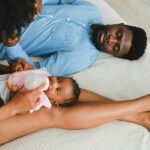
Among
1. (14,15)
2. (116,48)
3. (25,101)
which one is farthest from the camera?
(116,48)

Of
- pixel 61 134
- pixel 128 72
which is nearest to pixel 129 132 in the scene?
pixel 61 134

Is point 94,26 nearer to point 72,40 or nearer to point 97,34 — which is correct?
point 97,34

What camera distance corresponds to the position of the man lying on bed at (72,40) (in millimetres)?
1720

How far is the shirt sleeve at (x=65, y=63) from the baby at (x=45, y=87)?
11.0 inches

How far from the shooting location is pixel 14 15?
987 millimetres

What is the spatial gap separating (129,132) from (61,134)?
0.29 meters

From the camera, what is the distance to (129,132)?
4.55 feet

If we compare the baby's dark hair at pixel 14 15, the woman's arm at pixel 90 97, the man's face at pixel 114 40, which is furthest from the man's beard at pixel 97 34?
the baby's dark hair at pixel 14 15

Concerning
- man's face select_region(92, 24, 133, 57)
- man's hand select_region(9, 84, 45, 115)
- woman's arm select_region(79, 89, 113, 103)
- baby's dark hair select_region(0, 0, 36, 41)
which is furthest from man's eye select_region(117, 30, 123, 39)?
baby's dark hair select_region(0, 0, 36, 41)

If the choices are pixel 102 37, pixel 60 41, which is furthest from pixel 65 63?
pixel 102 37

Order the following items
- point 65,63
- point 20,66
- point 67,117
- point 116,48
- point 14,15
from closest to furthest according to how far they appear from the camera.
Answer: point 14,15 < point 67,117 < point 20,66 < point 65,63 < point 116,48

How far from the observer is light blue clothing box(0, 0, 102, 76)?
169cm

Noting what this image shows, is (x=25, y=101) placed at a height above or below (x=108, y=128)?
above

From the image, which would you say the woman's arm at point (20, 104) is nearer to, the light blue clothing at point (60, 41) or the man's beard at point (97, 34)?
the light blue clothing at point (60, 41)
